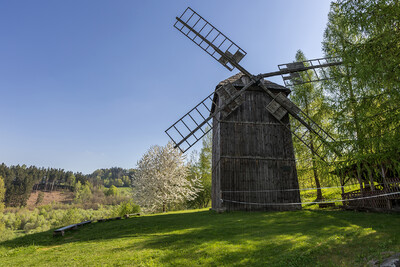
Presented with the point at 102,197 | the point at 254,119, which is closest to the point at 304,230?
the point at 254,119

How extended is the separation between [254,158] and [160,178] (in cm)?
1572

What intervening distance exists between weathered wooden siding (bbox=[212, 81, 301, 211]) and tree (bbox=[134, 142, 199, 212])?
13371 millimetres

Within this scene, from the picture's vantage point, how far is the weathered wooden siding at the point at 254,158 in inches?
632

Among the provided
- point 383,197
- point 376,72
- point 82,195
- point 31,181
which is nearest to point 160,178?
point 383,197

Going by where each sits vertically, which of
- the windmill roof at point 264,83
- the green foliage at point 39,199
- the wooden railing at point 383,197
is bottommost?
the green foliage at point 39,199

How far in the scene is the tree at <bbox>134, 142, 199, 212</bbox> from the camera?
29.1 metres

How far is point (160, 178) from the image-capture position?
29125mm

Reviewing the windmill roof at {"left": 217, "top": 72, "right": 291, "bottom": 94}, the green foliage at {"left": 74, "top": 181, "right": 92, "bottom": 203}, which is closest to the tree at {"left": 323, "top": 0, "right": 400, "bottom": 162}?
the windmill roof at {"left": 217, "top": 72, "right": 291, "bottom": 94}

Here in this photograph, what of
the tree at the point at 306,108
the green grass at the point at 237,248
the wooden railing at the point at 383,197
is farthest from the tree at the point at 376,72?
the tree at the point at 306,108

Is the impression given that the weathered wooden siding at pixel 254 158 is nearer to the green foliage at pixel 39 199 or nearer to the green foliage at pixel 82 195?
the green foliage at pixel 82 195

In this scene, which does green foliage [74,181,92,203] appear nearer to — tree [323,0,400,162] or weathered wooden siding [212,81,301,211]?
weathered wooden siding [212,81,301,211]

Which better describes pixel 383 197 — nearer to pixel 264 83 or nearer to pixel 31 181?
pixel 264 83

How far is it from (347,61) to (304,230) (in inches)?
262

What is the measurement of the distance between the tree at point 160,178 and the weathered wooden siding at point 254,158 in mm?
13371
